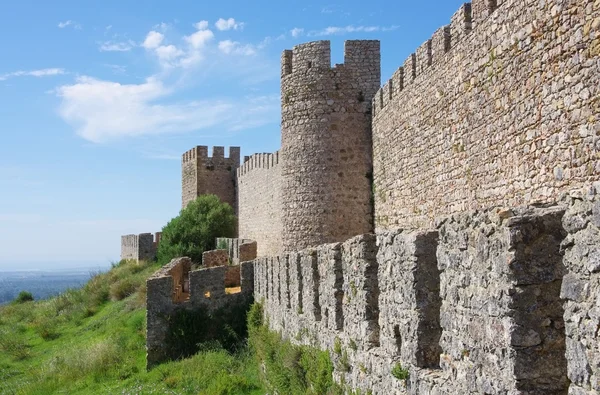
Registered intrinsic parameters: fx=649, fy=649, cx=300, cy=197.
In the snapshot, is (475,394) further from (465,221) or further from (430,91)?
(430,91)

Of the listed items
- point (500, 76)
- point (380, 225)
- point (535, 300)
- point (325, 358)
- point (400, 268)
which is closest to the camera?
point (535, 300)

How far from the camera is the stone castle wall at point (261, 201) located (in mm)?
20562

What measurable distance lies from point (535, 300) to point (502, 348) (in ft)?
1.07

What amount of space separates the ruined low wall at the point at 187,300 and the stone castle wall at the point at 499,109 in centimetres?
404

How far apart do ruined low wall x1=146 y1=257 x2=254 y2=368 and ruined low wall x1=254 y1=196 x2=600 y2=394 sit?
8258mm

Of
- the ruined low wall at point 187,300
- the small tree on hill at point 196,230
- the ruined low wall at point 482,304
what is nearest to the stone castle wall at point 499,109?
the ruined low wall at point 482,304

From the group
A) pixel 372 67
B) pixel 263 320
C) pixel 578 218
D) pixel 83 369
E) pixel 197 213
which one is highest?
pixel 372 67

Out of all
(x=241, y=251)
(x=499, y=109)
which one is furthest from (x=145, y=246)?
(x=499, y=109)

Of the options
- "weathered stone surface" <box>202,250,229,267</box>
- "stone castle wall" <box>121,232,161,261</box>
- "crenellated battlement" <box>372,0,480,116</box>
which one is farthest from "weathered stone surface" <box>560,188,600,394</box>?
"stone castle wall" <box>121,232,161,261</box>

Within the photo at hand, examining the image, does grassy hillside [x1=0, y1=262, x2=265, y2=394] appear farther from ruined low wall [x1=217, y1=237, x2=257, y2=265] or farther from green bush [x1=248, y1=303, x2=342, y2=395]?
ruined low wall [x1=217, y1=237, x2=257, y2=265]

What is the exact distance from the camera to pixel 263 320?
488 inches

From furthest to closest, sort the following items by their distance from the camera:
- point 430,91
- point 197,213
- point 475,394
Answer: point 197,213
point 430,91
point 475,394

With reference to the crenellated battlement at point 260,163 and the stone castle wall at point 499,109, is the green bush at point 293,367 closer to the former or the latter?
the stone castle wall at point 499,109

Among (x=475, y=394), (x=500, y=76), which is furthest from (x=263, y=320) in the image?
(x=475, y=394)
